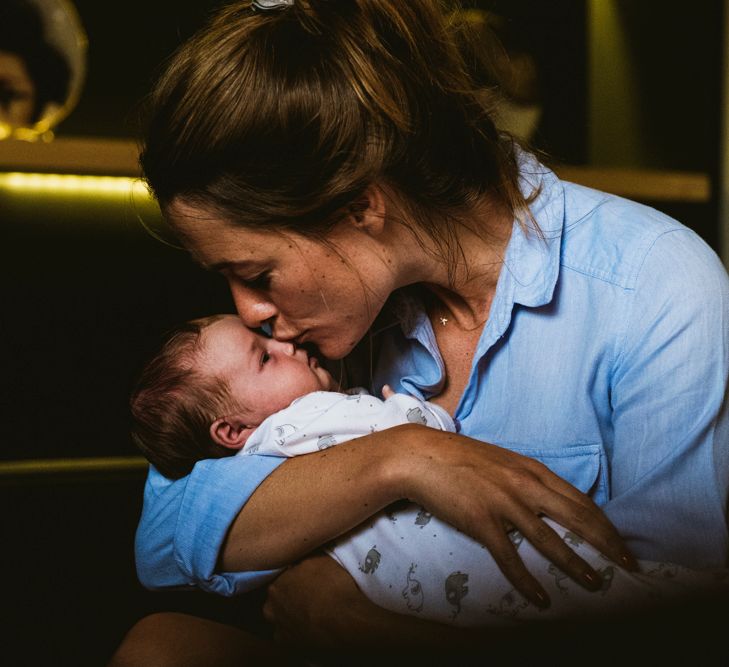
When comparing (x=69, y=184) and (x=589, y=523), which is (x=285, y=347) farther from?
(x=69, y=184)

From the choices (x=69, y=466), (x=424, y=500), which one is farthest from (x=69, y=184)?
(x=424, y=500)

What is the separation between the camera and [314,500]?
0.97m

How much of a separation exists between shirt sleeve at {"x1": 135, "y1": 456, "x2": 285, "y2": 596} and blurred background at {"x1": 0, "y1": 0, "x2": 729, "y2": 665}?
0.52 meters

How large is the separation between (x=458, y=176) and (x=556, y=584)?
0.55 meters

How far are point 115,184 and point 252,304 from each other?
0.96m

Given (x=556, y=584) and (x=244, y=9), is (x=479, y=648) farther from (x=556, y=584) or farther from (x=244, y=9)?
(x=244, y=9)

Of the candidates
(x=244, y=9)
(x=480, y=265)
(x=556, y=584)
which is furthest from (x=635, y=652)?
(x=244, y=9)

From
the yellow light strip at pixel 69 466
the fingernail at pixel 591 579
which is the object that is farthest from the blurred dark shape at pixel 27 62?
the fingernail at pixel 591 579

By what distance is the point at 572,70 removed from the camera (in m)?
2.17

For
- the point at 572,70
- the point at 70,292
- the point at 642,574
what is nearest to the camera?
the point at 642,574

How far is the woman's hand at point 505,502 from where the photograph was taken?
836mm

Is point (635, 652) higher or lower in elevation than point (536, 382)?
higher

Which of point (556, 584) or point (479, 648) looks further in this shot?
point (556, 584)

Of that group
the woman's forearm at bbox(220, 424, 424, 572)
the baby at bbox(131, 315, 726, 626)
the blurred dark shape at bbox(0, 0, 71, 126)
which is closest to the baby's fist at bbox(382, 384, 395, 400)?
the baby at bbox(131, 315, 726, 626)
